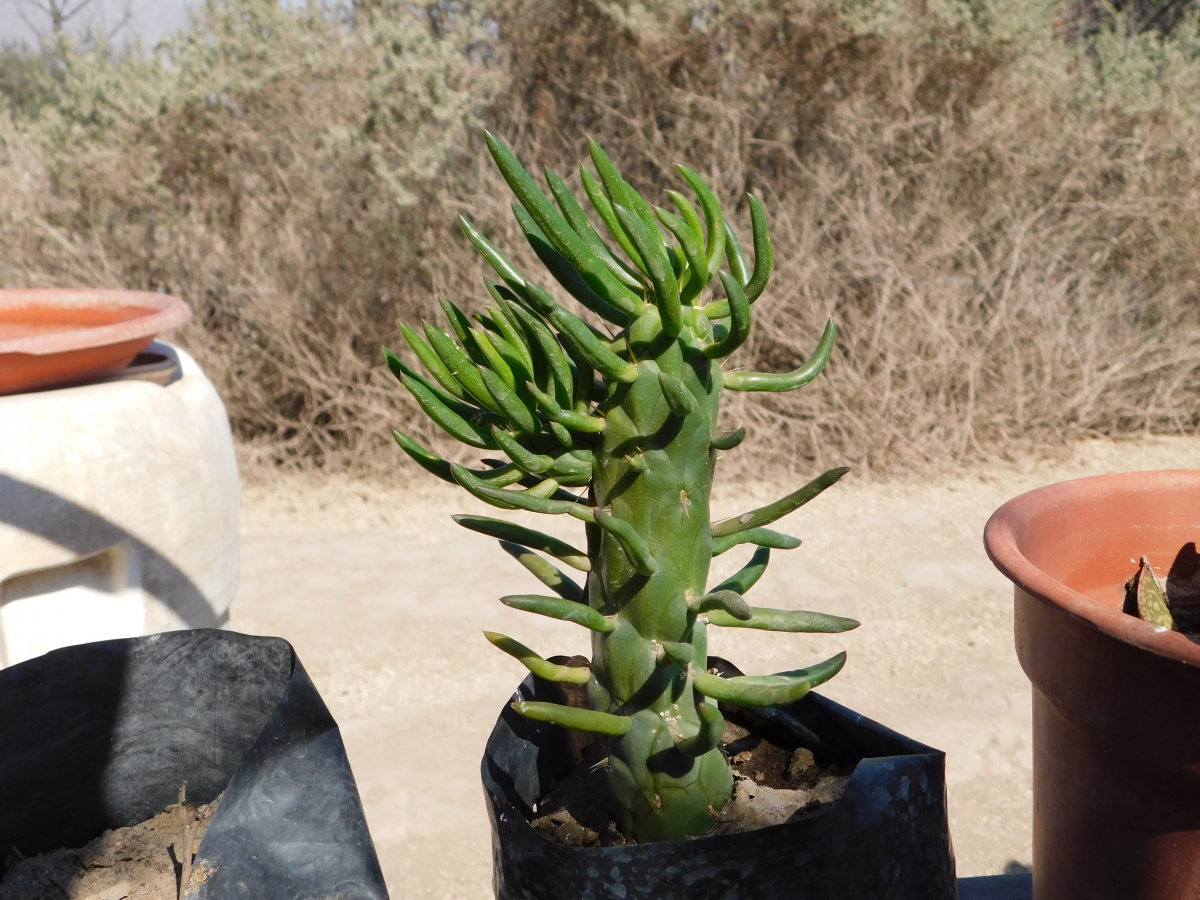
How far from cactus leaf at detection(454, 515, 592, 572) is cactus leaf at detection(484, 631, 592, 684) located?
7cm

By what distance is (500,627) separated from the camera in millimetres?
2996

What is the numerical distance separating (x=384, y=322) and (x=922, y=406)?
7.95ft

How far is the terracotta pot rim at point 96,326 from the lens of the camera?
1.70 metres

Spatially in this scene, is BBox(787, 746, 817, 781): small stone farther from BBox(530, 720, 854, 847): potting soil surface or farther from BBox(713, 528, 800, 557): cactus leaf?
BBox(713, 528, 800, 557): cactus leaf

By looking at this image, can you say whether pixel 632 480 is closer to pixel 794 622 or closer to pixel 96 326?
pixel 794 622

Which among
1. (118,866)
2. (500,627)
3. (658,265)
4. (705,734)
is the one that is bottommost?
(500,627)

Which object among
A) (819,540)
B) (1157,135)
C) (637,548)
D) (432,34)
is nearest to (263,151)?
(432,34)

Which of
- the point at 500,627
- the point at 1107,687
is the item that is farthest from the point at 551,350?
the point at 500,627

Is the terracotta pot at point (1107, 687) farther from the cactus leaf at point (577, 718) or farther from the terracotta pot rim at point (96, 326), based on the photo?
the terracotta pot rim at point (96, 326)

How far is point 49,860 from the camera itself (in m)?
1.02

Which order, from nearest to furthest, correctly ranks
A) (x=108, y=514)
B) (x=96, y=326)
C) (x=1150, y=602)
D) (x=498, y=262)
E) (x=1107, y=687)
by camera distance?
(x=498, y=262) → (x=1107, y=687) → (x=1150, y=602) → (x=108, y=514) → (x=96, y=326)

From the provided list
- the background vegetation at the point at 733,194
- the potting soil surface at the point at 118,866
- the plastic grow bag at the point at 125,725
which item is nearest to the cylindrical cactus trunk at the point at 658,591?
the plastic grow bag at the point at 125,725

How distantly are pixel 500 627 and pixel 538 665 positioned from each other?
2322 mm

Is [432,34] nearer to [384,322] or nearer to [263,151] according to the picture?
[263,151]
